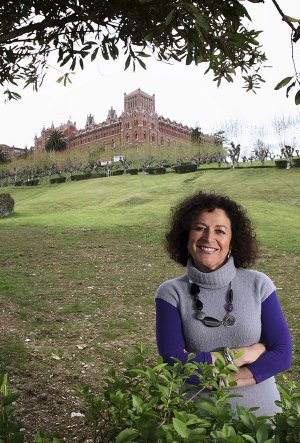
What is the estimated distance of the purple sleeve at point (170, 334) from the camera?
2.43 metres

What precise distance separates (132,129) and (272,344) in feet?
364

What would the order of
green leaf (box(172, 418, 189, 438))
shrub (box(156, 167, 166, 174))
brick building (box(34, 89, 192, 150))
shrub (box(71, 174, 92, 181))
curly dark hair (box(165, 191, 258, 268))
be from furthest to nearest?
brick building (box(34, 89, 192, 150))
shrub (box(71, 174, 92, 181))
shrub (box(156, 167, 166, 174))
curly dark hair (box(165, 191, 258, 268))
green leaf (box(172, 418, 189, 438))

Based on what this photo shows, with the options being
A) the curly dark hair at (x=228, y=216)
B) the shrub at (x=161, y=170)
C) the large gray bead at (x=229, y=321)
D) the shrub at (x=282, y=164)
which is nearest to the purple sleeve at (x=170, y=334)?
the large gray bead at (x=229, y=321)

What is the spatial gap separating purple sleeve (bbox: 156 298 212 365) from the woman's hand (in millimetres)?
288

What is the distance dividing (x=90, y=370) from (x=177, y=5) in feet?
14.8

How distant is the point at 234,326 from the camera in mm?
2443

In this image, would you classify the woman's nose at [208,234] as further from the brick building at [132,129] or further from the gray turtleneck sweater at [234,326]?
the brick building at [132,129]

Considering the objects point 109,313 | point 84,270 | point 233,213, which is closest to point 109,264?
point 84,270

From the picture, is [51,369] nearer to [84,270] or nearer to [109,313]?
[109,313]

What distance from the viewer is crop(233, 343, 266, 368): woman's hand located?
2.40 meters

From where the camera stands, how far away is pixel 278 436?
1.33 metres

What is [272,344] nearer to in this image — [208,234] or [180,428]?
[208,234]

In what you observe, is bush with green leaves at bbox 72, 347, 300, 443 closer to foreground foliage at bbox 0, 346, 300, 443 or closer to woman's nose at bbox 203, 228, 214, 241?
foreground foliage at bbox 0, 346, 300, 443

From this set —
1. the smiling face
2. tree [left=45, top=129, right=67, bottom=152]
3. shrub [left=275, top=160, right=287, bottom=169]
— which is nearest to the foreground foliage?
the smiling face
